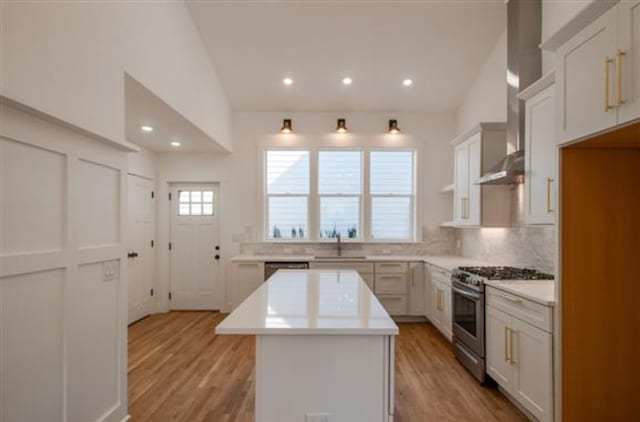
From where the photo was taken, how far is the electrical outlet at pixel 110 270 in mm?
2309

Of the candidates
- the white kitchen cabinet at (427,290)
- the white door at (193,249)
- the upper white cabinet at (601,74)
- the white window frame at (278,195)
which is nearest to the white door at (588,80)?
the upper white cabinet at (601,74)

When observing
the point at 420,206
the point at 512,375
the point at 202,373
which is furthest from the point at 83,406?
the point at 420,206

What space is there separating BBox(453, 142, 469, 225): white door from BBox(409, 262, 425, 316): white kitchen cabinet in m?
0.86

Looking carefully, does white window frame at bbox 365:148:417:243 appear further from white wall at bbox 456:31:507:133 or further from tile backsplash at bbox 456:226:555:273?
white wall at bbox 456:31:507:133

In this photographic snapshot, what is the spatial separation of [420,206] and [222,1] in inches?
150

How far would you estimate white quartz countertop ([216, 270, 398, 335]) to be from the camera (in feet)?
5.79

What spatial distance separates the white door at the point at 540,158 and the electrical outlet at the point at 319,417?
2036 millimetres

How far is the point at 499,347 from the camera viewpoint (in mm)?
2865

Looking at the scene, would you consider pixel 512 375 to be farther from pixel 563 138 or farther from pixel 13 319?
pixel 13 319

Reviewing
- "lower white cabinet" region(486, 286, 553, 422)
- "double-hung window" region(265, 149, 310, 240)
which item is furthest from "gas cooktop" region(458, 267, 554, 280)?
"double-hung window" region(265, 149, 310, 240)

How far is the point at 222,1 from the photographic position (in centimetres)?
378

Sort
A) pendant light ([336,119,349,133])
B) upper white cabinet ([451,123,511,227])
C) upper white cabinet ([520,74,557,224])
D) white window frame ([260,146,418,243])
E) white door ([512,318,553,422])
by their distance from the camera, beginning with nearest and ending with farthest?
white door ([512,318,553,422])
upper white cabinet ([520,74,557,224])
upper white cabinet ([451,123,511,227])
pendant light ([336,119,349,133])
white window frame ([260,146,418,243])

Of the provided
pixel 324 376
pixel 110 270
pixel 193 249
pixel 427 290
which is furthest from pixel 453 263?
pixel 193 249

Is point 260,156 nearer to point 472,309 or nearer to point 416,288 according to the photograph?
point 416,288
